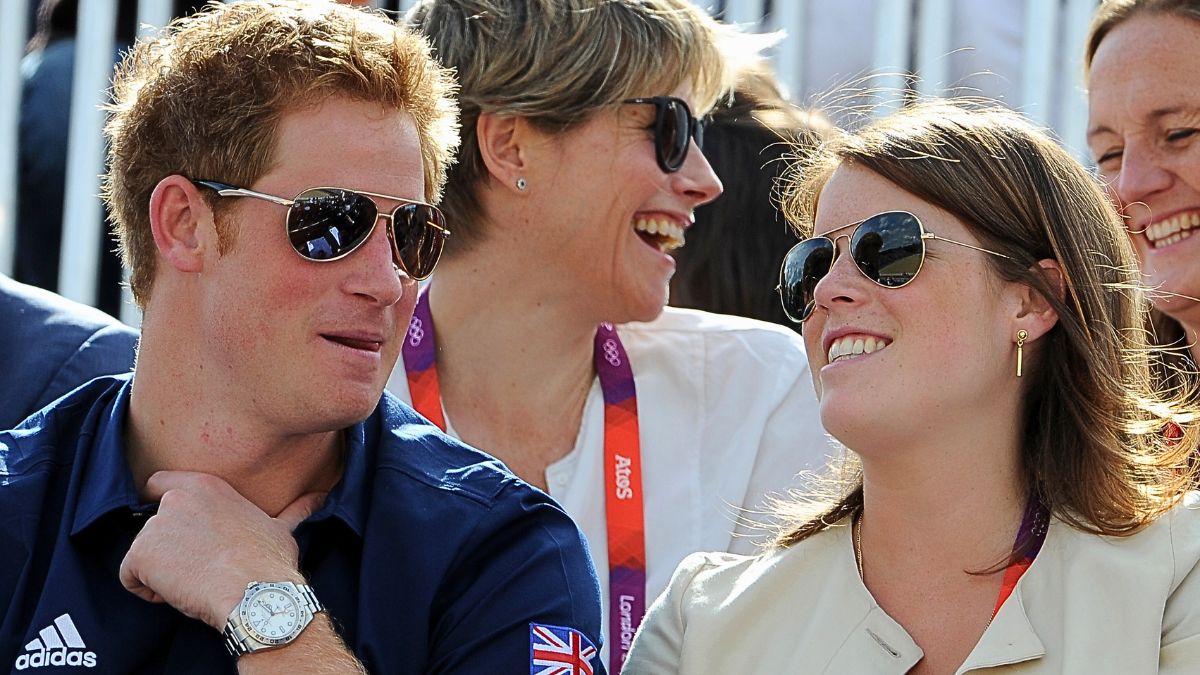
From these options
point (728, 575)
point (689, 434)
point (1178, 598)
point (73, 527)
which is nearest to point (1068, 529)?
point (1178, 598)

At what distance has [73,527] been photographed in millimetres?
2547

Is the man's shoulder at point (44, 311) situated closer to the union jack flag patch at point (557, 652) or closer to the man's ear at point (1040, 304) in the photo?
the union jack flag patch at point (557, 652)

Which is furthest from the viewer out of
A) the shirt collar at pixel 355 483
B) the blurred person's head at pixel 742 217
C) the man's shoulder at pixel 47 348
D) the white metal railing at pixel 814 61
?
the white metal railing at pixel 814 61

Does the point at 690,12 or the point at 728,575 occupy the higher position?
the point at 690,12

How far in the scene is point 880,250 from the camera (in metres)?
2.69

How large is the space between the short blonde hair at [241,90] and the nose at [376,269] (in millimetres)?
205

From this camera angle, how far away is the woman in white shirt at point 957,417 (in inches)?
104

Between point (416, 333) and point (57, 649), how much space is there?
4.97 feet

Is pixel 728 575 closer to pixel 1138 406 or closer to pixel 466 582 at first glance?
pixel 466 582

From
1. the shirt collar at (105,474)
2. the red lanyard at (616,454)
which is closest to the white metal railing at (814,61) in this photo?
the red lanyard at (616,454)

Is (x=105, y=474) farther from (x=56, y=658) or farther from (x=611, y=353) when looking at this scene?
(x=611, y=353)

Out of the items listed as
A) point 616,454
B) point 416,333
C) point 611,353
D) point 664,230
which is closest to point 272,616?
point 616,454

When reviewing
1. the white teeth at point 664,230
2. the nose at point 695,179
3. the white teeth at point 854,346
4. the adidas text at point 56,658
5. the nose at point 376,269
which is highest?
the nose at point 695,179

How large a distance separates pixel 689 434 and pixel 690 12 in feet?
3.32
